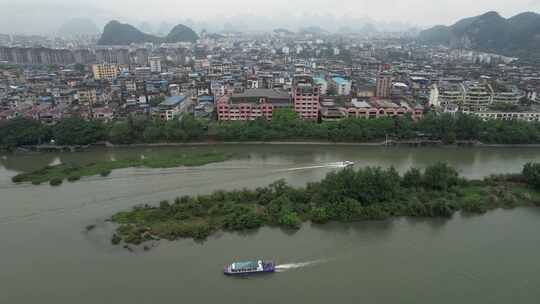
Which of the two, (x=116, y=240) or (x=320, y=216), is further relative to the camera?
(x=320, y=216)

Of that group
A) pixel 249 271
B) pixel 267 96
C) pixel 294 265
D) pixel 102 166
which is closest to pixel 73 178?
pixel 102 166

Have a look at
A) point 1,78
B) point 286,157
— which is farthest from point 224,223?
point 1,78

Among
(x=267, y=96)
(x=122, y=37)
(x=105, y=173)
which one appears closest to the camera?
(x=105, y=173)

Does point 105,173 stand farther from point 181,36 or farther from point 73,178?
point 181,36

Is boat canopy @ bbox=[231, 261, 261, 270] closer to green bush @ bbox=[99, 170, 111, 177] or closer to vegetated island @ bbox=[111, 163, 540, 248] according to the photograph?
vegetated island @ bbox=[111, 163, 540, 248]

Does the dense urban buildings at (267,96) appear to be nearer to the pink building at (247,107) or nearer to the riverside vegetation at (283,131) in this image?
the pink building at (247,107)

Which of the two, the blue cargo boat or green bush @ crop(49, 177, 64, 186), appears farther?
green bush @ crop(49, 177, 64, 186)

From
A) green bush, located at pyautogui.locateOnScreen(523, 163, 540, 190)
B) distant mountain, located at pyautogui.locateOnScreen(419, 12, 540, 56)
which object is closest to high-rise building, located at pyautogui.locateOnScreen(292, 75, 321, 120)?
green bush, located at pyautogui.locateOnScreen(523, 163, 540, 190)
